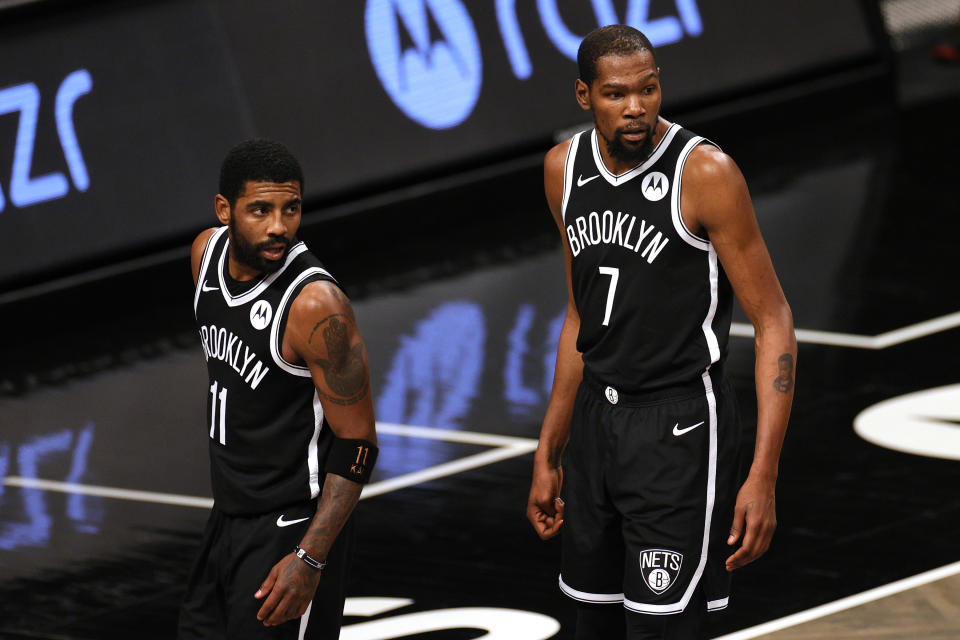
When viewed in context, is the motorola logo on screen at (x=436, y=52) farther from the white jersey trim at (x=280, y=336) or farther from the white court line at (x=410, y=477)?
the white jersey trim at (x=280, y=336)

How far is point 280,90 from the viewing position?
978cm

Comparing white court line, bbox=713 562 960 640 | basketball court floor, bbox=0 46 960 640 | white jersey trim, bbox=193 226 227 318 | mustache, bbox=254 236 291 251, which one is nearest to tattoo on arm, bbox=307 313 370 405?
mustache, bbox=254 236 291 251

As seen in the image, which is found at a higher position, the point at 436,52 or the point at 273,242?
the point at 436,52

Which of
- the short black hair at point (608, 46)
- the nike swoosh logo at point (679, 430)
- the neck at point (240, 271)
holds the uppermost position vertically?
the short black hair at point (608, 46)

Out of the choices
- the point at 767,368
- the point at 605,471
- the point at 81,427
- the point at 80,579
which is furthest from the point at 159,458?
the point at 767,368

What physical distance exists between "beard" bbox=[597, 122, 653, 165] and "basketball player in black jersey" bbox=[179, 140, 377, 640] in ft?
2.56

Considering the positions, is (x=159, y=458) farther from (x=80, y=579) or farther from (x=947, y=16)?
(x=947, y=16)

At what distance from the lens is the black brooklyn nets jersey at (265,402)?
4.14 meters

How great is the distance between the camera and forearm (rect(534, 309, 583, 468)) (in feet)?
15.3

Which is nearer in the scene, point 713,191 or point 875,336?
point 713,191

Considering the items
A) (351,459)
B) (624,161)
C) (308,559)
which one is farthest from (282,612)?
(624,161)

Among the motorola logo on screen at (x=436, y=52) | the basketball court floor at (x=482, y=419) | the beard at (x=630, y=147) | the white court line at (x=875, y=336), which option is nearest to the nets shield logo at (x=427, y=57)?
the motorola logo on screen at (x=436, y=52)

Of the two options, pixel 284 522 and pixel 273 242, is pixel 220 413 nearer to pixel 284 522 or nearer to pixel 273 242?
pixel 284 522

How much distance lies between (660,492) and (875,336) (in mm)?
4240
